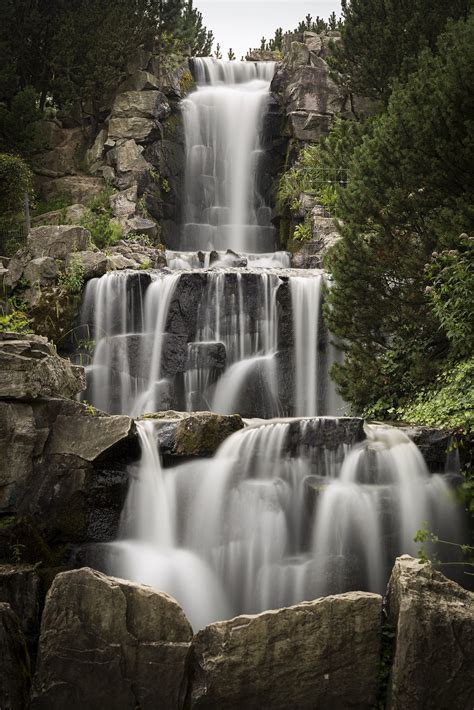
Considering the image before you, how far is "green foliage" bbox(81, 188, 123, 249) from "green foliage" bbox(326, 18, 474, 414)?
945 cm

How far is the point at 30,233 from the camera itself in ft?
57.6

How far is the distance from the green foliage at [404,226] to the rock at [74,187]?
1322cm

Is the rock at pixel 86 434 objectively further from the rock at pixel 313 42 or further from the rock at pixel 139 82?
the rock at pixel 313 42

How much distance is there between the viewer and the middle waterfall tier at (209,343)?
14.1 m

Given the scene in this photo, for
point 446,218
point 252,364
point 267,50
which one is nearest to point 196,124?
point 267,50

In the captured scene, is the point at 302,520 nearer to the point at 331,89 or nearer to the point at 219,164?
the point at 219,164

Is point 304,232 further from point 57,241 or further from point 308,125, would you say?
point 57,241

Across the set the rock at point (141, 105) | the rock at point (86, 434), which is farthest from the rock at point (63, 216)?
the rock at point (86, 434)

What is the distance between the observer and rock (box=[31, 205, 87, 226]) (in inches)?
837

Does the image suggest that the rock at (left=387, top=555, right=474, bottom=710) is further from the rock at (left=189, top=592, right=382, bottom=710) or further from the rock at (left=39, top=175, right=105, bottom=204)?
the rock at (left=39, top=175, right=105, bottom=204)

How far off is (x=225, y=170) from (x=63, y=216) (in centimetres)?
618

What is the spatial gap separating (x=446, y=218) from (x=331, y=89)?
53.5 feet

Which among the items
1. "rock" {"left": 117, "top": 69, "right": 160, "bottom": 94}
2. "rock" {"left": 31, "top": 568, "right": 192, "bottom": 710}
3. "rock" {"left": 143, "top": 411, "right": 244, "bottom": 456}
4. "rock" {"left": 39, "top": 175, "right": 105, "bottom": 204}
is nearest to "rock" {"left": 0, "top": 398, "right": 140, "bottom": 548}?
"rock" {"left": 143, "top": 411, "right": 244, "bottom": 456}

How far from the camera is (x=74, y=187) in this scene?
23609 millimetres
